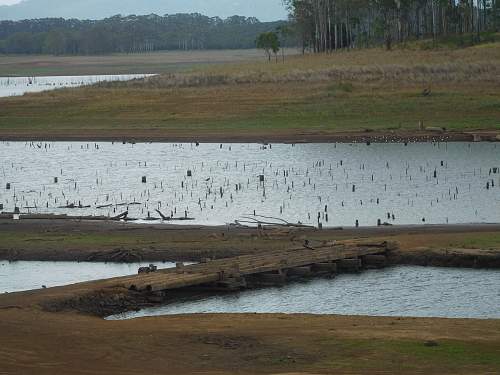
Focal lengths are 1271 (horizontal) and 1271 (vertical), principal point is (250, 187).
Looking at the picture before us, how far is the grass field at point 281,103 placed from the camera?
8125cm

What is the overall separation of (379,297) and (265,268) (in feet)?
13.8

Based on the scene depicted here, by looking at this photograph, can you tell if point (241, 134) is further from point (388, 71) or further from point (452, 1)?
point (452, 1)

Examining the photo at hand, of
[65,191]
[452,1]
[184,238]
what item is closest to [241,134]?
[65,191]

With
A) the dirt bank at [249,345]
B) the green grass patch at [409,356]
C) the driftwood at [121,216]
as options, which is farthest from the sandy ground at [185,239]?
the green grass patch at [409,356]

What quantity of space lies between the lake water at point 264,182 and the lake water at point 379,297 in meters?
8.52

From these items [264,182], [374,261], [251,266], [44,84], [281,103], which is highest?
[281,103]

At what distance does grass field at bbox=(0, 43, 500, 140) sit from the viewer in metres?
81.2

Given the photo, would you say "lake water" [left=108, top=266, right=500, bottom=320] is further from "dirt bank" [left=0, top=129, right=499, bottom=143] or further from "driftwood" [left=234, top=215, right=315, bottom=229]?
"dirt bank" [left=0, top=129, right=499, bottom=143]

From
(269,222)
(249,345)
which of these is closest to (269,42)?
(269,222)

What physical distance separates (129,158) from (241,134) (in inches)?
408

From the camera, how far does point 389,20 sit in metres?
150

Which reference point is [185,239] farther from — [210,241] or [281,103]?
[281,103]

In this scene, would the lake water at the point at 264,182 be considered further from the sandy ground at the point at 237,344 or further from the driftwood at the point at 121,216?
the sandy ground at the point at 237,344

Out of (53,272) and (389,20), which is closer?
(53,272)
